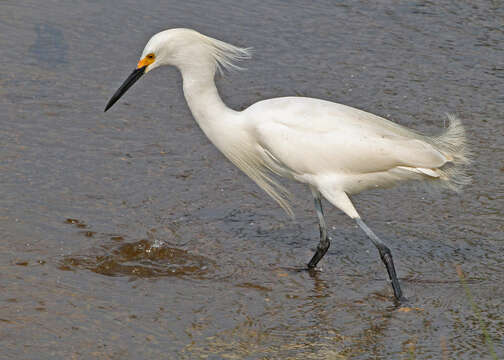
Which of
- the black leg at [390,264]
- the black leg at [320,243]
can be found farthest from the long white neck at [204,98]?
the black leg at [390,264]

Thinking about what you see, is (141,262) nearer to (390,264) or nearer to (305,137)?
(305,137)

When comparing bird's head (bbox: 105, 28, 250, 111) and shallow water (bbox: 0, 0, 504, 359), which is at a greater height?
bird's head (bbox: 105, 28, 250, 111)

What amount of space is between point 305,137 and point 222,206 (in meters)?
1.11

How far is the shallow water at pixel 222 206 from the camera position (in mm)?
4113

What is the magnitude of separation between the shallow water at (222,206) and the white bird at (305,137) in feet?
1.74

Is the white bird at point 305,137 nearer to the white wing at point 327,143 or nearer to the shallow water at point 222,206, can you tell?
the white wing at point 327,143

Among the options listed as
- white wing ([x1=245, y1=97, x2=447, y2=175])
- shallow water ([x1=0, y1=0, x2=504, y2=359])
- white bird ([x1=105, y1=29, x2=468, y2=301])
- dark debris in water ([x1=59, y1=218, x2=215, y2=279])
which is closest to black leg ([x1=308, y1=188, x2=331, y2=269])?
shallow water ([x1=0, y1=0, x2=504, y2=359])

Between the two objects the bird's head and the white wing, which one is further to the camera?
the white wing

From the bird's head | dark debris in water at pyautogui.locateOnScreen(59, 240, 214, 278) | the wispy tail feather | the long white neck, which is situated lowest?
dark debris in water at pyautogui.locateOnScreen(59, 240, 214, 278)

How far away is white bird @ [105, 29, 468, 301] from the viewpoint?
463cm

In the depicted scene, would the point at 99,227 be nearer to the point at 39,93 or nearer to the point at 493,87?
the point at 39,93

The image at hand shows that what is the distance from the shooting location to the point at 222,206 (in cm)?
557

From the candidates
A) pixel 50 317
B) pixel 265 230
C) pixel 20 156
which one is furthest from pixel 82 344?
pixel 20 156

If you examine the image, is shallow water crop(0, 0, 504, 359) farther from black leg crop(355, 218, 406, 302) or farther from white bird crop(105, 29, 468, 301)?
white bird crop(105, 29, 468, 301)
